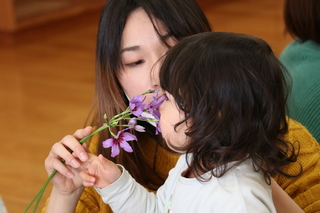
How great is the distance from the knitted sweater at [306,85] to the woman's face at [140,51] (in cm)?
64

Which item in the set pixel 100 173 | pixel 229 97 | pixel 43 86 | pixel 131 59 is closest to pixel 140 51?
pixel 131 59

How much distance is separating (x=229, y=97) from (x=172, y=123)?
122mm

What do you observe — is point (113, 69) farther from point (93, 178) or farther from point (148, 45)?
point (93, 178)

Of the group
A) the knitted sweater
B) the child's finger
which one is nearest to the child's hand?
the child's finger

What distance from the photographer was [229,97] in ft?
3.53

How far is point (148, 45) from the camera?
5.03 feet

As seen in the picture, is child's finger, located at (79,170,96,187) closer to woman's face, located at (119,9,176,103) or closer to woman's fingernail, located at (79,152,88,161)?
woman's fingernail, located at (79,152,88,161)

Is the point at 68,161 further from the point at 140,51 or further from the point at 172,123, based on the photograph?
the point at 140,51

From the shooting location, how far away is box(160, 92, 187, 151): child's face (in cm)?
113

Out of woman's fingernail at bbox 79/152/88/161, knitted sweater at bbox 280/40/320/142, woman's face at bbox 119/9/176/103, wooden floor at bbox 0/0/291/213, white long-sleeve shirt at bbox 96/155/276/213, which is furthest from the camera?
wooden floor at bbox 0/0/291/213

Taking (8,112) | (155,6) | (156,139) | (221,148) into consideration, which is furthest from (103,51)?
(8,112)

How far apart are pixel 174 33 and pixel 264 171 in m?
0.53

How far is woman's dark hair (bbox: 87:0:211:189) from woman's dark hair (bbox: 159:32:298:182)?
437 millimetres

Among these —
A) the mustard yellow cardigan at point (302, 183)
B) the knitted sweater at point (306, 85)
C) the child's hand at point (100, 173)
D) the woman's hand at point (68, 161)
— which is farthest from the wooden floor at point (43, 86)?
the child's hand at point (100, 173)
